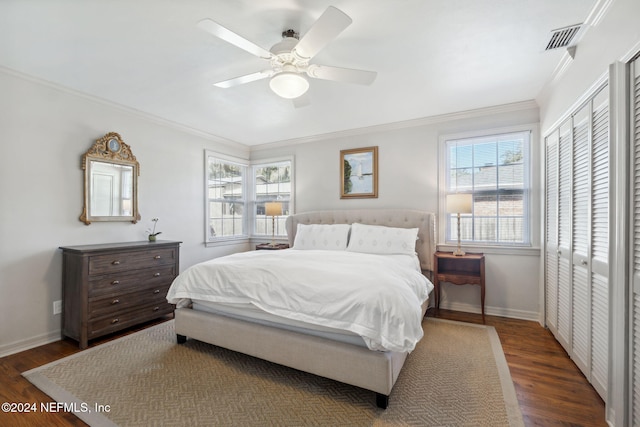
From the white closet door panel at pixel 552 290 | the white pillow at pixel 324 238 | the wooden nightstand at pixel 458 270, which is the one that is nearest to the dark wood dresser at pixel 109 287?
the white pillow at pixel 324 238

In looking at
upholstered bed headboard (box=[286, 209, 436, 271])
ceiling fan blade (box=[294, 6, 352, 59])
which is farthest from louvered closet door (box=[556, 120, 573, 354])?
ceiling fan blade (box=[294, 6, 352, 59])

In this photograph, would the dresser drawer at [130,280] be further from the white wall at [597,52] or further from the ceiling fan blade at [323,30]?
the white wall at [597,52]

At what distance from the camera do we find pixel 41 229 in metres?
2.81

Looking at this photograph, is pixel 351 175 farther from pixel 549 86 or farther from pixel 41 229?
pixel 41 229

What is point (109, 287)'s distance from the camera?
2.90 meters

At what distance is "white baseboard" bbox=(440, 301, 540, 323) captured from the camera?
341 cm

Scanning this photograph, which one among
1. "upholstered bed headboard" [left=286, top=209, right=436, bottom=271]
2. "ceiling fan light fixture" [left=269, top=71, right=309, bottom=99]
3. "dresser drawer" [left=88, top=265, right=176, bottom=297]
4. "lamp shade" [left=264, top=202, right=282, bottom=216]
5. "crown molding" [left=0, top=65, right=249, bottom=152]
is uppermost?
"crown molding" [left=0, top=65, right=249, bottom=152]

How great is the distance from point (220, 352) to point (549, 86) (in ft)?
13.5

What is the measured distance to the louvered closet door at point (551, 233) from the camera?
2822 mm

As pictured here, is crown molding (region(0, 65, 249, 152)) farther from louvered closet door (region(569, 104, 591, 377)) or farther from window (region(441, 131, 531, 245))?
louvered closet door (region(569, 104, 591, 377))

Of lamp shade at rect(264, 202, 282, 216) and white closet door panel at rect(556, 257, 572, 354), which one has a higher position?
lamp shade at rect(264, 202, 282, 216)

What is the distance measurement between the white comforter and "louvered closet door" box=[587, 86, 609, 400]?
1.14 metres

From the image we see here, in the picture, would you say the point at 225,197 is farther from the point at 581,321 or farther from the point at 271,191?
the point at 581,321

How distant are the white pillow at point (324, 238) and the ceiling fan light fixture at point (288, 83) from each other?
216cm
